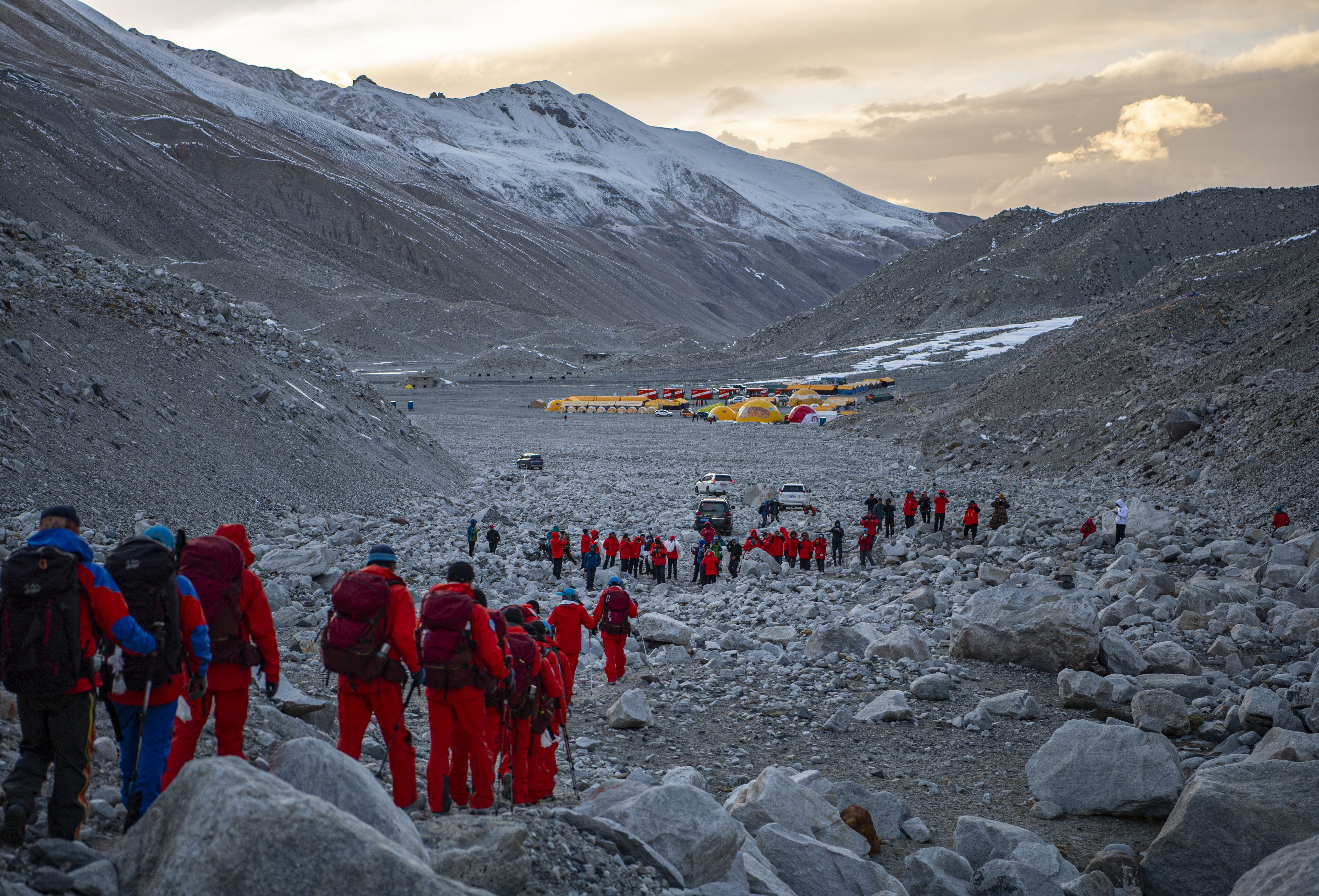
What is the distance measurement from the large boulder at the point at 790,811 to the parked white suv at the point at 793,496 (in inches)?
→ 739

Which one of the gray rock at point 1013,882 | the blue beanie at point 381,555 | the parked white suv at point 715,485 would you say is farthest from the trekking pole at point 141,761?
the parked white suv at point 715,485

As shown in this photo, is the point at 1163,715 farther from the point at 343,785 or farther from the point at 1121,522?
the point at 1121,522

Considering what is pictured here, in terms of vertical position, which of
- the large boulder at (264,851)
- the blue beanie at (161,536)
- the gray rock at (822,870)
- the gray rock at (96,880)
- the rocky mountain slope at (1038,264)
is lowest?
the gray rock at (822,870)

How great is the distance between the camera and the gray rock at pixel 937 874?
5.93m

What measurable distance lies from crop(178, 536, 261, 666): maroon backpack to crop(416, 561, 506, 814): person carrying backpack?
0.96 m

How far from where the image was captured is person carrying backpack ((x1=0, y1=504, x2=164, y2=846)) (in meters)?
4.15

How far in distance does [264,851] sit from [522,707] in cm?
289

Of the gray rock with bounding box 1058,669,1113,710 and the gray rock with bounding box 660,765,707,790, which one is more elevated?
the gray rock with bounding box 660,765,707,790

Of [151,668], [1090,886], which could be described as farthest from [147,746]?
[1090,886]

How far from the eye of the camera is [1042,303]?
98.4m

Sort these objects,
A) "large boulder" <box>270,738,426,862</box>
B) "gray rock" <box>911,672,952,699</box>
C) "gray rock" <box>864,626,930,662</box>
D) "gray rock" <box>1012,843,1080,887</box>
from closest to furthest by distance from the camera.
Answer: "large boulder" <box>270,738,426,862</box>, "gray rock" <box>1012,843,1080,887</box>, "gray rock" <box>911,672,952,699</box>, "gray rock" <box>864,626,930,662</box>

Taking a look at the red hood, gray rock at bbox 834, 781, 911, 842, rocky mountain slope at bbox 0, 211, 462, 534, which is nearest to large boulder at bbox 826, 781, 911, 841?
gray rock at bbox 834, 781, 911, 842

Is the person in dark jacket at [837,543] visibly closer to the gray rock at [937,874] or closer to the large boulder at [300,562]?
the large boulder at [300,562]

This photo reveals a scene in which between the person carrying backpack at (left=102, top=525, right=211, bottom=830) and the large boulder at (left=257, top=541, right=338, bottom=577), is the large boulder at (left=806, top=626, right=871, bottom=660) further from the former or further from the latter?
the person carrying backpack at (left=102, top=525, right=211, bottom=830)
